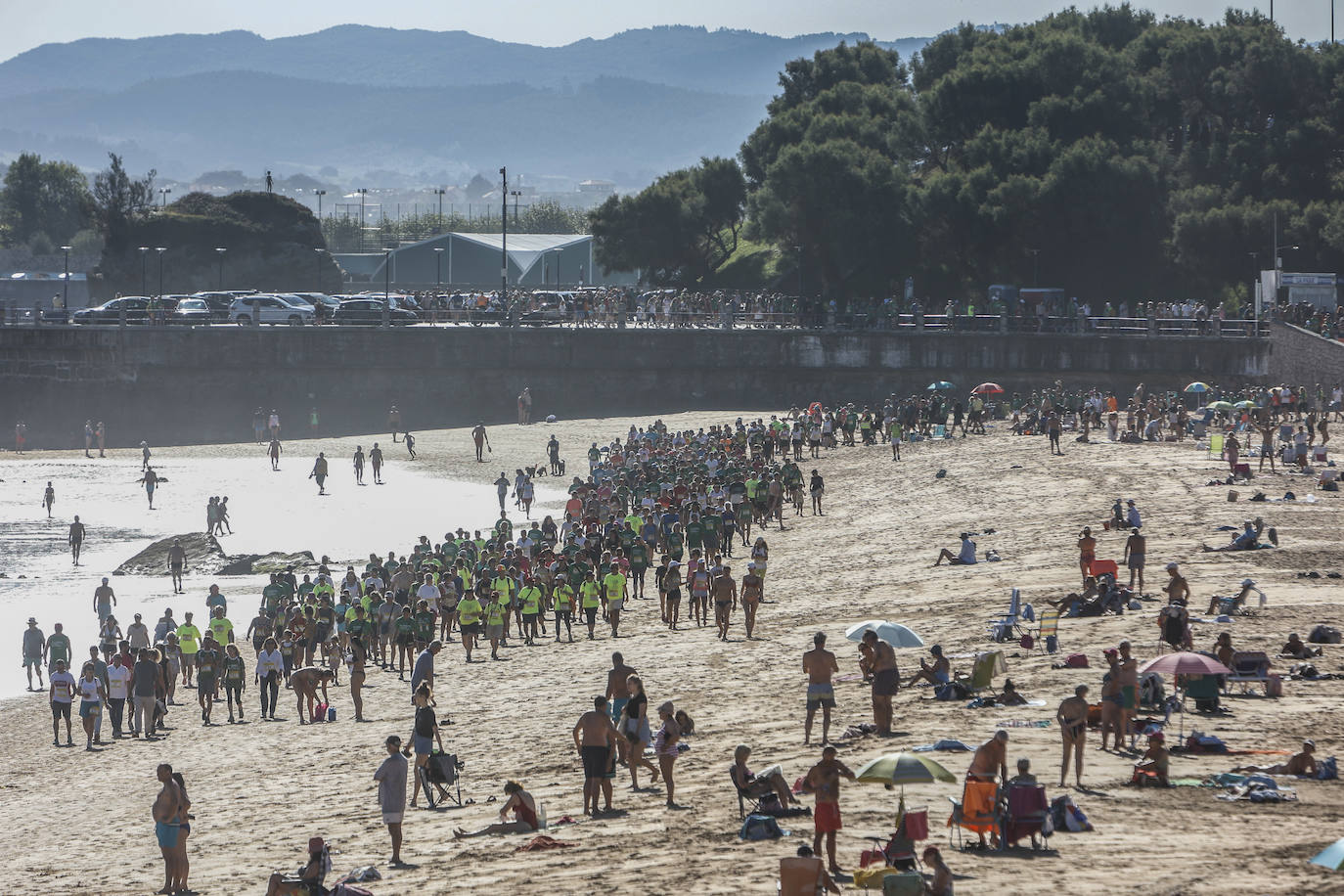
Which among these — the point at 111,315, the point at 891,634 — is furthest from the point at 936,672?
the point at 111,315

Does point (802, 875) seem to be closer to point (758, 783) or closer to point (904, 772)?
point (904, 772)

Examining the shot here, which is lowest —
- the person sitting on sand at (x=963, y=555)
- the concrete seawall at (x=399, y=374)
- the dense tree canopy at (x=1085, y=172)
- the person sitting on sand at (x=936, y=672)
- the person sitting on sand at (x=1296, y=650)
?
the person sitting on sand at (x=936, y=672)

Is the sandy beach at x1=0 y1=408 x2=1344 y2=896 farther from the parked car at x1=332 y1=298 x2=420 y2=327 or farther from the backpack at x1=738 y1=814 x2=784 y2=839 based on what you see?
the parked car at x1=332 y1=298 x2=420 y2=327

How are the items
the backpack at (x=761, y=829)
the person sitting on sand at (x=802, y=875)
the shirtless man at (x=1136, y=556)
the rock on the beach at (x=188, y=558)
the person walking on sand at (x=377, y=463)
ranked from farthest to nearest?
the person walking on sand at (x=377, y=463), the rock on the beach at (x=188, y=558), the shirtless man at (x=1136, y=556), the backpack at (x=761, y=829), the person sitting on sand at (x=802, y=875)

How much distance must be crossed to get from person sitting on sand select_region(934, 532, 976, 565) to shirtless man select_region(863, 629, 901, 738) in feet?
29.7

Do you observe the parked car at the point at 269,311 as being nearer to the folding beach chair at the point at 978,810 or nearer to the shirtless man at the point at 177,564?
the shirtless man at the point at 177,564

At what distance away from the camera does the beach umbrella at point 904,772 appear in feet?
34.6

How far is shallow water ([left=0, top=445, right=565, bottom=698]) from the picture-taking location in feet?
82.7

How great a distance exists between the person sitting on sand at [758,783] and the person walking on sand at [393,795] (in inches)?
98.4

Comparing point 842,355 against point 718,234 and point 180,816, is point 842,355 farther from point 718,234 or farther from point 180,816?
point 180,816

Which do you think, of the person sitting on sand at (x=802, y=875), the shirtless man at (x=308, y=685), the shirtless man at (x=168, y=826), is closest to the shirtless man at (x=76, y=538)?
the shirtless man at (x=308, y=685)

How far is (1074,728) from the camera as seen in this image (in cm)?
1184

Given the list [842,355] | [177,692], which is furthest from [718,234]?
[177,692]

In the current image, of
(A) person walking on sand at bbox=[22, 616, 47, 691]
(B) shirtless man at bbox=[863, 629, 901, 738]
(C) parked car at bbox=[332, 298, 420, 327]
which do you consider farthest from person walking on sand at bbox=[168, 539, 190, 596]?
(C) parked car at bbox=[332, 298, 420, 327]
